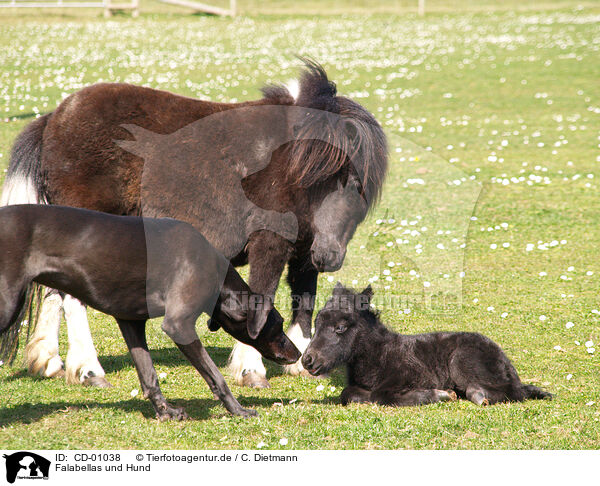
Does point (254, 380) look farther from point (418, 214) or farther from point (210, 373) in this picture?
point (418, 214)

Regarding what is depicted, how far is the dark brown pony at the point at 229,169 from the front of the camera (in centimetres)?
686

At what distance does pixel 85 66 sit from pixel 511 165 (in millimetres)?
15982

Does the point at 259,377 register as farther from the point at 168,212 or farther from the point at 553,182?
the point at 553,182

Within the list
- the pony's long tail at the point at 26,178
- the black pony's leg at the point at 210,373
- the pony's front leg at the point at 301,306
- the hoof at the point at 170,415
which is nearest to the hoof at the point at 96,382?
the pony's long tail at the point at 26,178

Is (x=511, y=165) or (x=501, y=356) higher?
(x=501, y=356)

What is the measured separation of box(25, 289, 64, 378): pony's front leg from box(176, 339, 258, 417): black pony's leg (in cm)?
203

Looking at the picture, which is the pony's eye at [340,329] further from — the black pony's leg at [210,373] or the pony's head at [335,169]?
the black pony's leg at [210,373]

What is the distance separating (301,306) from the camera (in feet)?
25.3

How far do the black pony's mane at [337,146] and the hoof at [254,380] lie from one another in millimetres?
1846

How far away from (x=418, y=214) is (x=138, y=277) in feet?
27.7
